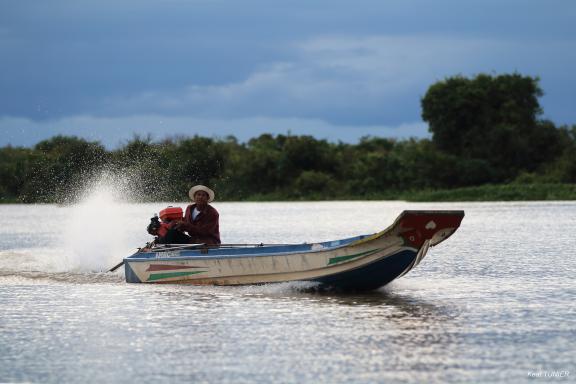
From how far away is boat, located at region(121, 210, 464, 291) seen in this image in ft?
57.8

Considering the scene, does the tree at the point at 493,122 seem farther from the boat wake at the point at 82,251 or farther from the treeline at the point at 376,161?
the boat wake at the point at 82,251

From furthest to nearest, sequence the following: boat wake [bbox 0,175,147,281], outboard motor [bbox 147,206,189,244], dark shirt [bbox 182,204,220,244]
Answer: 1. boat wake [bbox 0,175,147,281]
2. outboard motor [bbox 147,206,189,244]
3. dark shirt [bbox 182,204,220,244]

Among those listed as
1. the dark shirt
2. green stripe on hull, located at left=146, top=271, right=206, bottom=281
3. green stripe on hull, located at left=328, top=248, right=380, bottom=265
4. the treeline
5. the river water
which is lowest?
the river water

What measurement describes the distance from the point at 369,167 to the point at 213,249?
66.1 metres

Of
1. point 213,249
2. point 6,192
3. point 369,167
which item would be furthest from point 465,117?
point 213,249

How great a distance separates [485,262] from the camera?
2677 cm

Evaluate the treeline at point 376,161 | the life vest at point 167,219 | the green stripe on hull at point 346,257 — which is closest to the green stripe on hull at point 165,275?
the life vest at point 167,219

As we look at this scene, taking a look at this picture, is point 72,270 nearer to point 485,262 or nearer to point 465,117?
point 485,262

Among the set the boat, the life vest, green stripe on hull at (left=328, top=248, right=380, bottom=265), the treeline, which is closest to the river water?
the boat

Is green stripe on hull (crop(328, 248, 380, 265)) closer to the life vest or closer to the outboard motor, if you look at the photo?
the outboard motor

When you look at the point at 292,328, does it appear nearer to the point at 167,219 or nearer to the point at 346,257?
the point at 346,257

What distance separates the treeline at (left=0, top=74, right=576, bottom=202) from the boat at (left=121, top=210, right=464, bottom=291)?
42773mm

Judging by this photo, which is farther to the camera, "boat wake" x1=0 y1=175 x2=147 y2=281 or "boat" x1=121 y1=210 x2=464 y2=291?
"boat wake" x1=0 y1=175 x2=147 y2=281

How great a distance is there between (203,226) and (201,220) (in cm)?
11
